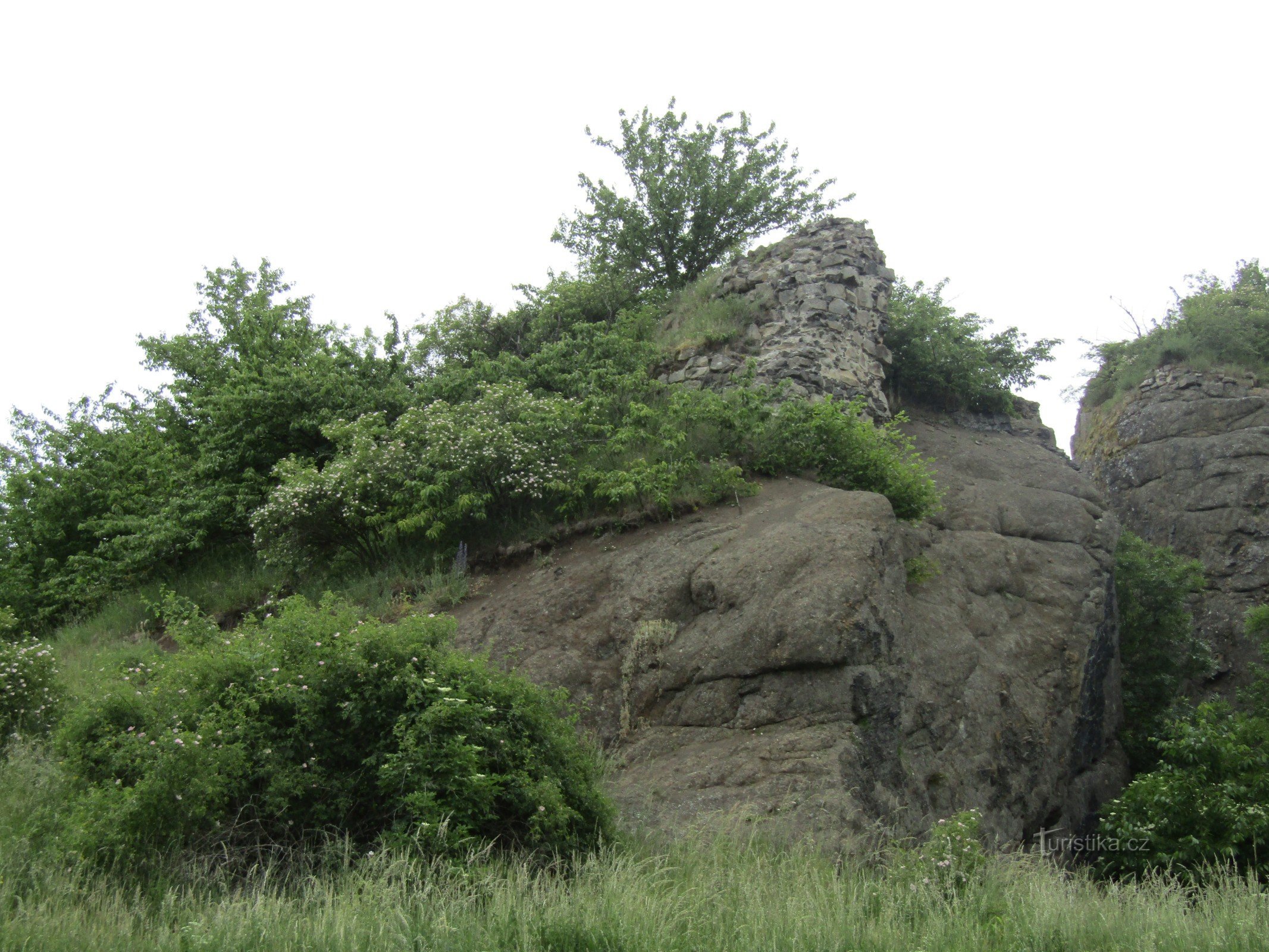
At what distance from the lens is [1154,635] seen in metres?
17.7

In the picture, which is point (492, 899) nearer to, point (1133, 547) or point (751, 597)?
point (751, 597)

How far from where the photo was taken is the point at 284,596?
50.4 feet

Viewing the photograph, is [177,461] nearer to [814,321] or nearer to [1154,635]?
[814,321]

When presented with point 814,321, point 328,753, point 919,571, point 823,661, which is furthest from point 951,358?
point 328,753

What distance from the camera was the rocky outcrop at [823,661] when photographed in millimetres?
9820

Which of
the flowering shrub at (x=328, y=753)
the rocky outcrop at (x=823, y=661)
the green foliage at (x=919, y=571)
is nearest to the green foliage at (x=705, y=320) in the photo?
the rocky outcrop at (x=823, y=661)

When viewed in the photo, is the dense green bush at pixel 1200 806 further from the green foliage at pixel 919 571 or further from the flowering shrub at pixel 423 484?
the flowering shrub at pixel 423 484

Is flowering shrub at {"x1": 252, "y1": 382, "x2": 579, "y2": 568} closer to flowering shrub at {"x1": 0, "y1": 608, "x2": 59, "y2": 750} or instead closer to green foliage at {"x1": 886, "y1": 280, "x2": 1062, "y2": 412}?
flowering shrub at {"x1": 0, "y1": 608, "x2": 59, "y2": 750}

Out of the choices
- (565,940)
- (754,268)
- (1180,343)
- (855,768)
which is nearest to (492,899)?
(565,940)

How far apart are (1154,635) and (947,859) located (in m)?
11.4

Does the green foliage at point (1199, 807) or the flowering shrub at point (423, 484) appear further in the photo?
the flowering shrub at point (423, 484)

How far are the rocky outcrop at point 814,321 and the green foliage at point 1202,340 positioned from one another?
991 centimetres

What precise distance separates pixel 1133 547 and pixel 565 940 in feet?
52.5

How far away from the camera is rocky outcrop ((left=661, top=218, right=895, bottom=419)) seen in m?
17.0
